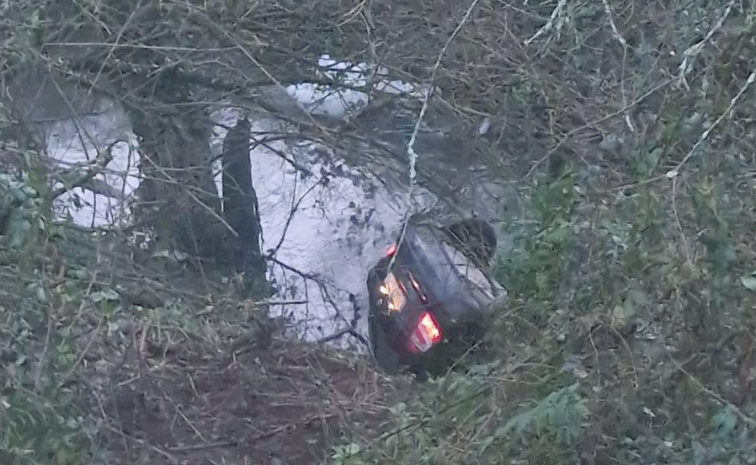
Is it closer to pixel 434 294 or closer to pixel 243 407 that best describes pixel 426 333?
pixel 434 294

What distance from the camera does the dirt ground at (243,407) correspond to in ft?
17.1

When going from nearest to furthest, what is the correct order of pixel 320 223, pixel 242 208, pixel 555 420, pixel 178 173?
pixel 555 420 → pixel 178 173 → pixel 242 208 → pixel 320 223

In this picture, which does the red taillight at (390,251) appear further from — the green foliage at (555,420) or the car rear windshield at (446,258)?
the green foliage at (555,420)

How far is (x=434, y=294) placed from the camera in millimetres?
5965

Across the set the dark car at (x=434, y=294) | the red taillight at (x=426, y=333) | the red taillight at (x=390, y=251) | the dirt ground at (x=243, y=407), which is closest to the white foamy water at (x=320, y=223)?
the red taillight at (x=390, y=251)

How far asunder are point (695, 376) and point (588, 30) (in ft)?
6.62

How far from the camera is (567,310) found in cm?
412

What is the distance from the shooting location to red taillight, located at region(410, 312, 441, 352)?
19.2ft

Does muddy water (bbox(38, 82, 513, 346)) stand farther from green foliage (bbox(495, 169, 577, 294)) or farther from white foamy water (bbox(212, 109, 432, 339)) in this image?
green foliage (bbox(495, 169, 577, 294))

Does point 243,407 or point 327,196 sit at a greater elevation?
point 327,196

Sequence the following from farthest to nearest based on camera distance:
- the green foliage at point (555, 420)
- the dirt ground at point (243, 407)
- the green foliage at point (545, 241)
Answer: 1. the dirt ground at point (243, 407)
2. the green foliage at point (545, 241)
3. the green foliage at point (555, 420)

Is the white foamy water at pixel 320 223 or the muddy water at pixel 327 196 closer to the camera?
the muddy water at pixel 327 196

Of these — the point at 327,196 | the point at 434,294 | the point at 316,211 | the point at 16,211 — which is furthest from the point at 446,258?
the point at 16,211

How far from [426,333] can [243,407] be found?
98 cm
